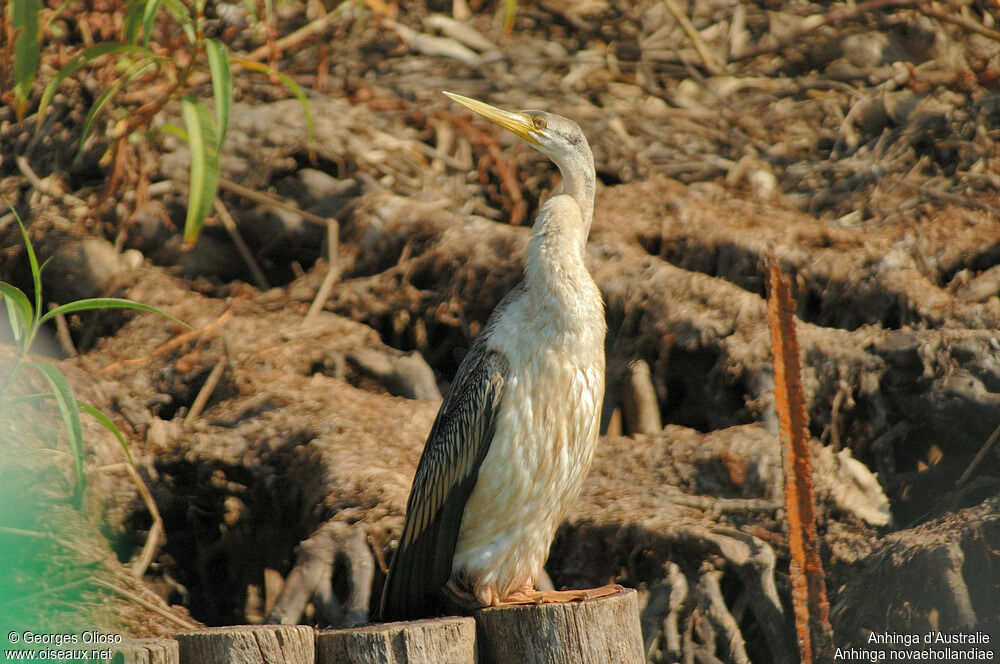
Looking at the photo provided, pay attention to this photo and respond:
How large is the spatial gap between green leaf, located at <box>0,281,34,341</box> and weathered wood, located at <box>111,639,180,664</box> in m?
1.55

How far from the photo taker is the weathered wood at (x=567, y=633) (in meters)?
2.54

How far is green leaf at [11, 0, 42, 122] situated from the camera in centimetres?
397

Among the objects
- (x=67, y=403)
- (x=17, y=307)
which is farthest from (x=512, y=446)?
(x=17, y=307)

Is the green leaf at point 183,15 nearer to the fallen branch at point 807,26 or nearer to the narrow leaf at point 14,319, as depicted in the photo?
the narrow leaf at point 14,319

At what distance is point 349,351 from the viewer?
5.01 metres

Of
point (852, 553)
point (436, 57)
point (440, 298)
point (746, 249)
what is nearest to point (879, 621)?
point (852, 553)

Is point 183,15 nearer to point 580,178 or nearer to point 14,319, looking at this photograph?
point 14,319

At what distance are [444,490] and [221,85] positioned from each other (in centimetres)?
229

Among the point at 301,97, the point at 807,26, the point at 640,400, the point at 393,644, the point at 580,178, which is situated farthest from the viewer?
the point at 807,26

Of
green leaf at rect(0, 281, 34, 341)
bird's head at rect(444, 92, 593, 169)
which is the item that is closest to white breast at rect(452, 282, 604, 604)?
bird's head at rect(444, 92, 593, 169)

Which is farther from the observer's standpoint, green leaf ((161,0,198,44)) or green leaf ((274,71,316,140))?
green leaf ((274,71,316,140))

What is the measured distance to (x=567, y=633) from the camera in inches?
99.8

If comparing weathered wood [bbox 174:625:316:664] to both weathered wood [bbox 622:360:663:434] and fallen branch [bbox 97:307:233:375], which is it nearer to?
weathered wood [bbox 622:360:663:434]

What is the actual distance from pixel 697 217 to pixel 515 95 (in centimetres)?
188
